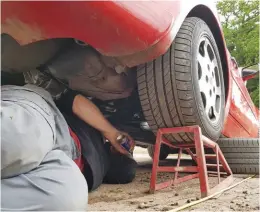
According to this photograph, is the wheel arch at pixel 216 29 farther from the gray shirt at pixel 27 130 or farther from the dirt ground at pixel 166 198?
the gray shirt at pixel 27 130

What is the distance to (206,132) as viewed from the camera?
211 centimetres

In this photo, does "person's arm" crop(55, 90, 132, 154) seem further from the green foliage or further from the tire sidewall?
the green foliage

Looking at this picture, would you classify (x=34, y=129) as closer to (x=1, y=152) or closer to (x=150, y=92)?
(x=1, y=152)

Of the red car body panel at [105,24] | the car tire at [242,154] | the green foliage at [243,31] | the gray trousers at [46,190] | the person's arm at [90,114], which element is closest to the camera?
the gray trousers at [46,190]

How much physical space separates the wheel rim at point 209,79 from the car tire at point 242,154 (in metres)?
0.62

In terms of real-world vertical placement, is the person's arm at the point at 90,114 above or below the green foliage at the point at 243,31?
below

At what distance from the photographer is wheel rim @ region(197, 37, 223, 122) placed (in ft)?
6.96

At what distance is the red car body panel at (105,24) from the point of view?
1.42 metres

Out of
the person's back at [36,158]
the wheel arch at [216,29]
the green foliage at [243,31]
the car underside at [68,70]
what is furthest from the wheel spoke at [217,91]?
the green foliage at [243,31]

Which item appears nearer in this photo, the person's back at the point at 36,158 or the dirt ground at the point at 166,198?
the person's back at the point at 36,158

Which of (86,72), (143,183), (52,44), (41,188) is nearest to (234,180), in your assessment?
(143,183)

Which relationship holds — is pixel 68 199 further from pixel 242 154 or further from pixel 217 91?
pixel 242 154

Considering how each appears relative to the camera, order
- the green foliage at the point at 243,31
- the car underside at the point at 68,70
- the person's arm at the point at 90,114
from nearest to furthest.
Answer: the car underside at the point at 68,70 → the person's arm at the point at 90,114 → the green foliage at the point at 243,31

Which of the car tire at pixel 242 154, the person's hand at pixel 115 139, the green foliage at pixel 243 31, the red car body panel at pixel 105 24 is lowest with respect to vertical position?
the car tire at pixel 242 154
